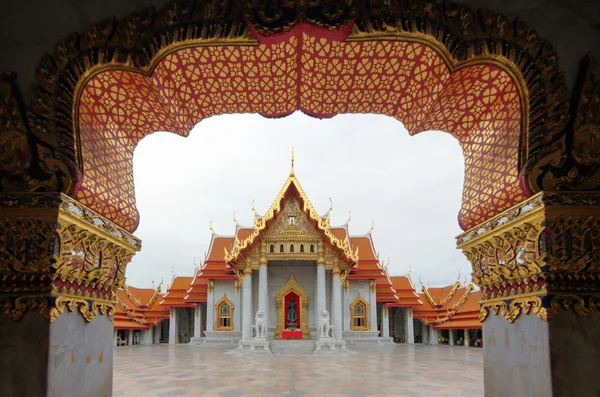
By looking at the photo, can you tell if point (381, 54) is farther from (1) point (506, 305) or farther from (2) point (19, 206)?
(2) point (19, 206)

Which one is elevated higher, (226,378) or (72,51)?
(72,51)

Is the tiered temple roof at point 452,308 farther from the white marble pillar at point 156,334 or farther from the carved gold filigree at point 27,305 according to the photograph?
the carved gold filigree at point 27,305

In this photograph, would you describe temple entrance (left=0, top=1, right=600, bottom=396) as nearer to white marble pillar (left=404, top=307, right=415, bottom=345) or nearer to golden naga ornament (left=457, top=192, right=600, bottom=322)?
golden naga ornament (left=457, top=192, right=600, bottom=322)

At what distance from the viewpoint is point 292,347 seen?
64.2ft

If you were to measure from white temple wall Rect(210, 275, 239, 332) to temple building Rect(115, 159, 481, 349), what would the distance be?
0.17 feet

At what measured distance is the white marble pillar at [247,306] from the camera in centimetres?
2056

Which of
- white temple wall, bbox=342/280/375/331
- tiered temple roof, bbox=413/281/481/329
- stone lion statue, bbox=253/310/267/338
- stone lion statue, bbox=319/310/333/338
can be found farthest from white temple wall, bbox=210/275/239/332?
tiered temple roof, bbox=413/281/481/329

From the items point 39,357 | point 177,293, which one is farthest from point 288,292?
point 39,357

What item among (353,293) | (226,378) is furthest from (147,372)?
(353,293)

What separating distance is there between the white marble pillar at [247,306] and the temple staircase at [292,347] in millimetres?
1310

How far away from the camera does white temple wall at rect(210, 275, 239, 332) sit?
23.7 meters

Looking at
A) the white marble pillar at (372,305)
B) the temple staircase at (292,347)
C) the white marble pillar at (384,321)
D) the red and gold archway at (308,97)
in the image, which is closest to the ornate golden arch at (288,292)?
the temple staircase at (292,347)

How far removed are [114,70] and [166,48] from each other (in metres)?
0.51

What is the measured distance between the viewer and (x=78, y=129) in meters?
3.84
